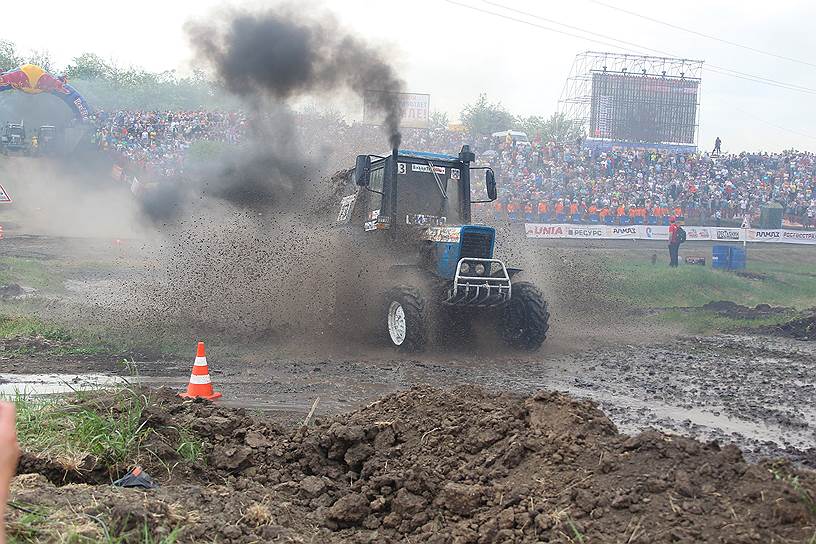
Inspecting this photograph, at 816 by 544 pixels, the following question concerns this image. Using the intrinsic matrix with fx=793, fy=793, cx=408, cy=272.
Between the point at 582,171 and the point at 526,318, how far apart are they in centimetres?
2472

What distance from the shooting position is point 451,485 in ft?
14.4

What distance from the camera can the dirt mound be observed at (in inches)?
142

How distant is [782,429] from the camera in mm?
7211

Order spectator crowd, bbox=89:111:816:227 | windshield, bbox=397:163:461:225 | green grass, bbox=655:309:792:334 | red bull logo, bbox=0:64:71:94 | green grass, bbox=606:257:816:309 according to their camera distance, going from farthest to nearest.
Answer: spectator crowd, bbox=89:111:816:227 → red bull logo, bbox=0:64:71:94 → green grass, bbox=606:257:816:309 → green grass, bbox=655:309:792:334 → windshield, bbox=397:163:461:225

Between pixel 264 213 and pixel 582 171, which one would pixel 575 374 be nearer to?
pixel 264 213

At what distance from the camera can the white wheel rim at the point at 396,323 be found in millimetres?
11531

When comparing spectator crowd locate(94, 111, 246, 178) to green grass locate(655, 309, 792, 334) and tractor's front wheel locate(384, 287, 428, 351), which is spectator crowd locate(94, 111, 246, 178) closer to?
green grass locate(655, 309, 792, 334)

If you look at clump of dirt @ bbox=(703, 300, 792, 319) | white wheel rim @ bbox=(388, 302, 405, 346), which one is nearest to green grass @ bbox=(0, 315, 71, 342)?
white wheel rim @ bbox=(388, 302, 405, 346)

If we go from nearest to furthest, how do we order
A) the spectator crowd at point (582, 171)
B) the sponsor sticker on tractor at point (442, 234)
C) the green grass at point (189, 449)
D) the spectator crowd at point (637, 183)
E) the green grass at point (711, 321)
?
the green grass at point (189, 449), the sponsor sticker on tractor at point (442, 234), the green grass at point (711, 321), the spectator crowd at point (582, 171), the spectator crowd at point (637, 183)

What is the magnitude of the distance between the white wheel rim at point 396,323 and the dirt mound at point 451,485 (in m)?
5.46

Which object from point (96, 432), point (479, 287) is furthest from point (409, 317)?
point (96, 432)

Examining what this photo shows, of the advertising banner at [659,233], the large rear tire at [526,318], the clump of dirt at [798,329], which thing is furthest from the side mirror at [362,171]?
the advertising banner at [659,233]

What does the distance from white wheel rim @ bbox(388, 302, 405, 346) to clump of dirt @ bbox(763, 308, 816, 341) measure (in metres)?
7.16

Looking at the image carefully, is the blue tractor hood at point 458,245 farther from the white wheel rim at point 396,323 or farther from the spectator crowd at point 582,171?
the spectator crowd at point 582,171
